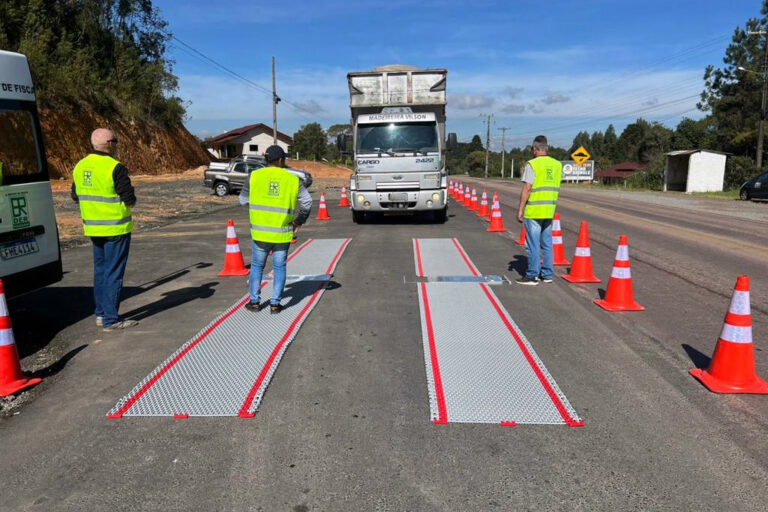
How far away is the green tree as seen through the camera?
83.7 m

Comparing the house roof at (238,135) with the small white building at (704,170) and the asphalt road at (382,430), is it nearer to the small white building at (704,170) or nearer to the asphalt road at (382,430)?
the small white building at (704,170)

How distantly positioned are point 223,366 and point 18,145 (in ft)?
10.4

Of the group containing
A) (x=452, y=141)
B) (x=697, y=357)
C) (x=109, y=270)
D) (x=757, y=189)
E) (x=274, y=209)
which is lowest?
(x=697, y=357)

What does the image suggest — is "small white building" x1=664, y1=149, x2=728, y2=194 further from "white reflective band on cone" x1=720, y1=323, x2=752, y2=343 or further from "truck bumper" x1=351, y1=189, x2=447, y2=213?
"white reflective band on cone" x1=720, y1=323, x2=752, y2=343

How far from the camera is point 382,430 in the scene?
3.45 metres

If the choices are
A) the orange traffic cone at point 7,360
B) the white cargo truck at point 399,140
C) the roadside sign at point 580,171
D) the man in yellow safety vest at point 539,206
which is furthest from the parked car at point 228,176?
the roadside sign at point 580,171

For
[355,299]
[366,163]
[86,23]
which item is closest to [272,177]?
[355,299]

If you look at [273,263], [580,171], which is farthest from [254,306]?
[580,171]

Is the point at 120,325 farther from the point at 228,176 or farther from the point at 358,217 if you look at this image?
the point at 228,176

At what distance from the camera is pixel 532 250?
7.53 metres

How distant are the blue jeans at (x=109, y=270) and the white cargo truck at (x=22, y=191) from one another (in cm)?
56

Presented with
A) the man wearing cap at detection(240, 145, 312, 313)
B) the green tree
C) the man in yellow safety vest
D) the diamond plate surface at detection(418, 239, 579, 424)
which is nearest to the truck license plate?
the man wearing cap at detection(240, 145, 312, 313)

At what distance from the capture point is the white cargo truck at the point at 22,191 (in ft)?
16.7

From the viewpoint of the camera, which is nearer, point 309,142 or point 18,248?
point 18,248
